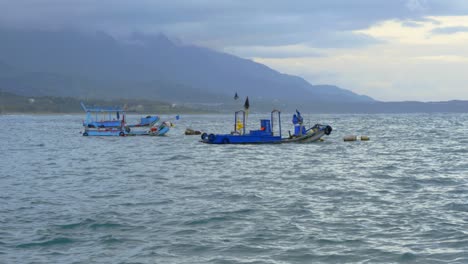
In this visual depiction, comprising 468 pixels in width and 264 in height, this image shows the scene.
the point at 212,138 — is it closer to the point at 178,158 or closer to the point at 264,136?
the point at 264,136

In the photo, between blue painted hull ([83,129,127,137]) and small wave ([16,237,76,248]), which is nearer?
small wave ([16,237,76,248])

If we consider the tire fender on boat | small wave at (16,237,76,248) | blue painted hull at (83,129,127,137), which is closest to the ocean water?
small wave at (16,237,76,248)

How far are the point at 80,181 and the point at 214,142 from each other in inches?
1379

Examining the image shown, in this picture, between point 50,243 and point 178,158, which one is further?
point 178,158

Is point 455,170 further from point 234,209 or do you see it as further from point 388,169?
point 234,209

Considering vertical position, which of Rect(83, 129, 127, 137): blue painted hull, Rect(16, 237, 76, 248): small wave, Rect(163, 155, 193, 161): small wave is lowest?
Rect(163, 155, 193, 161): small wave

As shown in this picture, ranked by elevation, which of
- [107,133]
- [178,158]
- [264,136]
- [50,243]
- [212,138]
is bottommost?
[178,158]

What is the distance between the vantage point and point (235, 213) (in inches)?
959

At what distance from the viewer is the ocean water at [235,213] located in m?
18.2

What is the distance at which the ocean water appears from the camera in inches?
718

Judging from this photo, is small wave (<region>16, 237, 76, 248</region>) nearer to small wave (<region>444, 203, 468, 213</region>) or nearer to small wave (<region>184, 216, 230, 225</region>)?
small wave (<region>184, 216, 230, 225</region>)

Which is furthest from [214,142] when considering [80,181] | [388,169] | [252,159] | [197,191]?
[197,191]

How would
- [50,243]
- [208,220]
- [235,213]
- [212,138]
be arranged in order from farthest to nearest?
1. [212,138]
2. [235,213]
3. [208,220]
4. [50,243]

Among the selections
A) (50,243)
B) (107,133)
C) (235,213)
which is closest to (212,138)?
(107,133)
